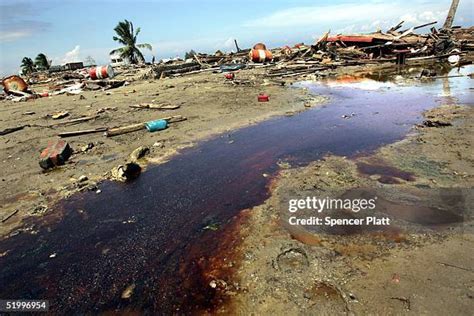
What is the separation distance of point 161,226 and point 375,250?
300cm

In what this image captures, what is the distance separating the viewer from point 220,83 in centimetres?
1845

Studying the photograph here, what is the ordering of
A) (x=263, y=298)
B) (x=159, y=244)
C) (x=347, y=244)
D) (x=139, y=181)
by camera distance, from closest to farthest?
(x=263, y=298) → (x=347, y=244) → (x=159, y=244) → (x=139, y=181)

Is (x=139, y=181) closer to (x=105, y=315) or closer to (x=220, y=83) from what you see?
(x=105, y=315)

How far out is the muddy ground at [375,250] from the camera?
3.01m

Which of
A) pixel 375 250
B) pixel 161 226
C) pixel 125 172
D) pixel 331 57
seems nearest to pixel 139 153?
pixel 125 172

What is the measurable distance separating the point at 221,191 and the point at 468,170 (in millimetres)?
4332

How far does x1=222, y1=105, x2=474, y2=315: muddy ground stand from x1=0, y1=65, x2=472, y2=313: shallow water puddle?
1.84ft

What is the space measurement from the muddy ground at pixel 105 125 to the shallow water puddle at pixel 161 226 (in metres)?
0.79

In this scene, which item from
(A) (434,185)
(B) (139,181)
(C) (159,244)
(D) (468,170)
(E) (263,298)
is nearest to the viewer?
(E) (263,298)

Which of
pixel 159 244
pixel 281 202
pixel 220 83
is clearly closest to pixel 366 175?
pixel 281 202

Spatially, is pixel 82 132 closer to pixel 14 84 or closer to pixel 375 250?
pixel 375 250

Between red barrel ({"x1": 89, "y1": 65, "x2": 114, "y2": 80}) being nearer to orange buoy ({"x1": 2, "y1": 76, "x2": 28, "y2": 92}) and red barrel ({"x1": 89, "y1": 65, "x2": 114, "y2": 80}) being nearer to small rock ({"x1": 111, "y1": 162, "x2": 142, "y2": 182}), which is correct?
orange buoy ({"x1": 2, "y1": 76, "x2": 28, "y2": 92})

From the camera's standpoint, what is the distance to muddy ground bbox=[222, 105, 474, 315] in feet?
9.89

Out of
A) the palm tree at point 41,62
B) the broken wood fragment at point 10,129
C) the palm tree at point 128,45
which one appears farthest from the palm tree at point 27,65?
the broken wood fragment at point 10,129
